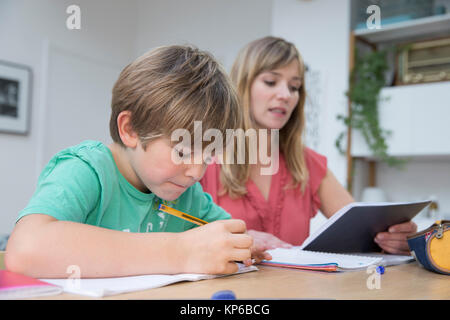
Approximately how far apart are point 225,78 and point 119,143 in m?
0.24

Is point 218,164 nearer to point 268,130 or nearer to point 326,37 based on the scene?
point 268,130

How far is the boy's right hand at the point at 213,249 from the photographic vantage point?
65cm

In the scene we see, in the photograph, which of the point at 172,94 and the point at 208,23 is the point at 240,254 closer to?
the point at 172,94

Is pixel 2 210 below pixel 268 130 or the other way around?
below

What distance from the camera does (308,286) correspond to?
2.01 ft

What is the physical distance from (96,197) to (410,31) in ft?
8.95

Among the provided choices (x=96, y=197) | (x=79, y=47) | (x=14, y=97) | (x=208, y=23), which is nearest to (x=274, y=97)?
(x=96, y=197)

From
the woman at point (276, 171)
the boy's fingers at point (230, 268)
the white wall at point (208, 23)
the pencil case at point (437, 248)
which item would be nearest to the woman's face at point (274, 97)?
the woman at point (276, 171)

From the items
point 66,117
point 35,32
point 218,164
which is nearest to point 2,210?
point 66,117

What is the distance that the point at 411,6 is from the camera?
114 inches

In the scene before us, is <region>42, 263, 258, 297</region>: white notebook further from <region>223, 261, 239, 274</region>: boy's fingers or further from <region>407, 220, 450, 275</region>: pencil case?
<region>407, 220, 450, 275</region>: pencil case

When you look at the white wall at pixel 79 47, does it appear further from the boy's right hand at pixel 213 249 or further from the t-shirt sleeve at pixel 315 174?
the boy's right hand at pixel 213 249

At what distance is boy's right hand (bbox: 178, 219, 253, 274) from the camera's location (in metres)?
0.65
